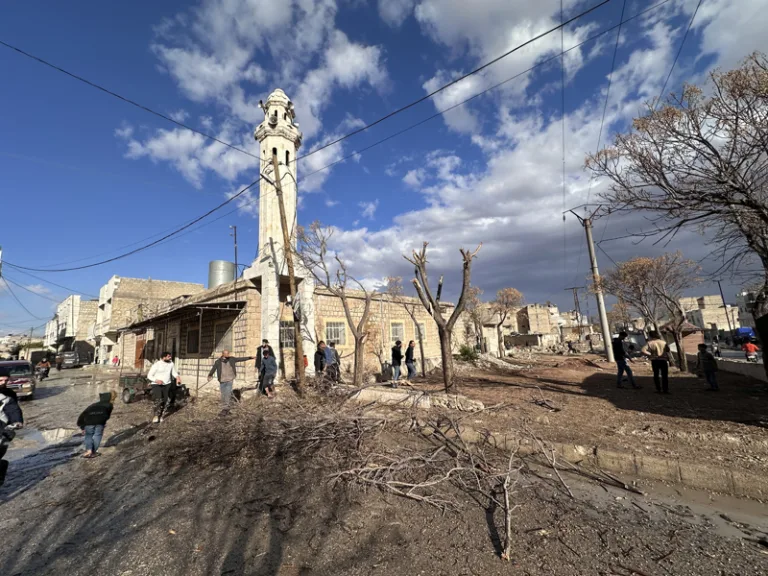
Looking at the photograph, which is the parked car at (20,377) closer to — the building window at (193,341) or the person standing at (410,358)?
the building window at (193,341)

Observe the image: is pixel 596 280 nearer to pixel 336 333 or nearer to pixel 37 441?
pixel 336 333

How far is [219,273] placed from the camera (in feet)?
59.1

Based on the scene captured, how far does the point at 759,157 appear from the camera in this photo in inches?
217

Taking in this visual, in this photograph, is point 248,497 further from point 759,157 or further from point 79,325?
point 79,325

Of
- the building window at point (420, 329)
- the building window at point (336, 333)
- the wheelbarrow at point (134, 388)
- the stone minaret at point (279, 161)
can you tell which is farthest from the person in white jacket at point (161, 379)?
the building window at point (420, 329)

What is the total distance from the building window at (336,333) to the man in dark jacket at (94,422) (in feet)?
29.6

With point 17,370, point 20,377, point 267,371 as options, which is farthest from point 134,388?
point 17,370

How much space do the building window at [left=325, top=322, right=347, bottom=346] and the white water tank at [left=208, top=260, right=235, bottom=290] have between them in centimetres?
633

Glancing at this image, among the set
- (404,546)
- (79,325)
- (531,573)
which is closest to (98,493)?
(404,546)

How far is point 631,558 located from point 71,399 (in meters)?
19.7

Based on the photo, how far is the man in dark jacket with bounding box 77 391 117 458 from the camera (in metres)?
6.59

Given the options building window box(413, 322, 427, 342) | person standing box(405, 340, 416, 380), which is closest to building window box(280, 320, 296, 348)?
person standing box(405, 340, 416, 380)

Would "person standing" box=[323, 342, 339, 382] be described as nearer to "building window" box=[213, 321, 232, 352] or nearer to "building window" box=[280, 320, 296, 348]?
"building window" box=[280, 320, 296, 348]

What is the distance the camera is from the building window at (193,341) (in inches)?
603
